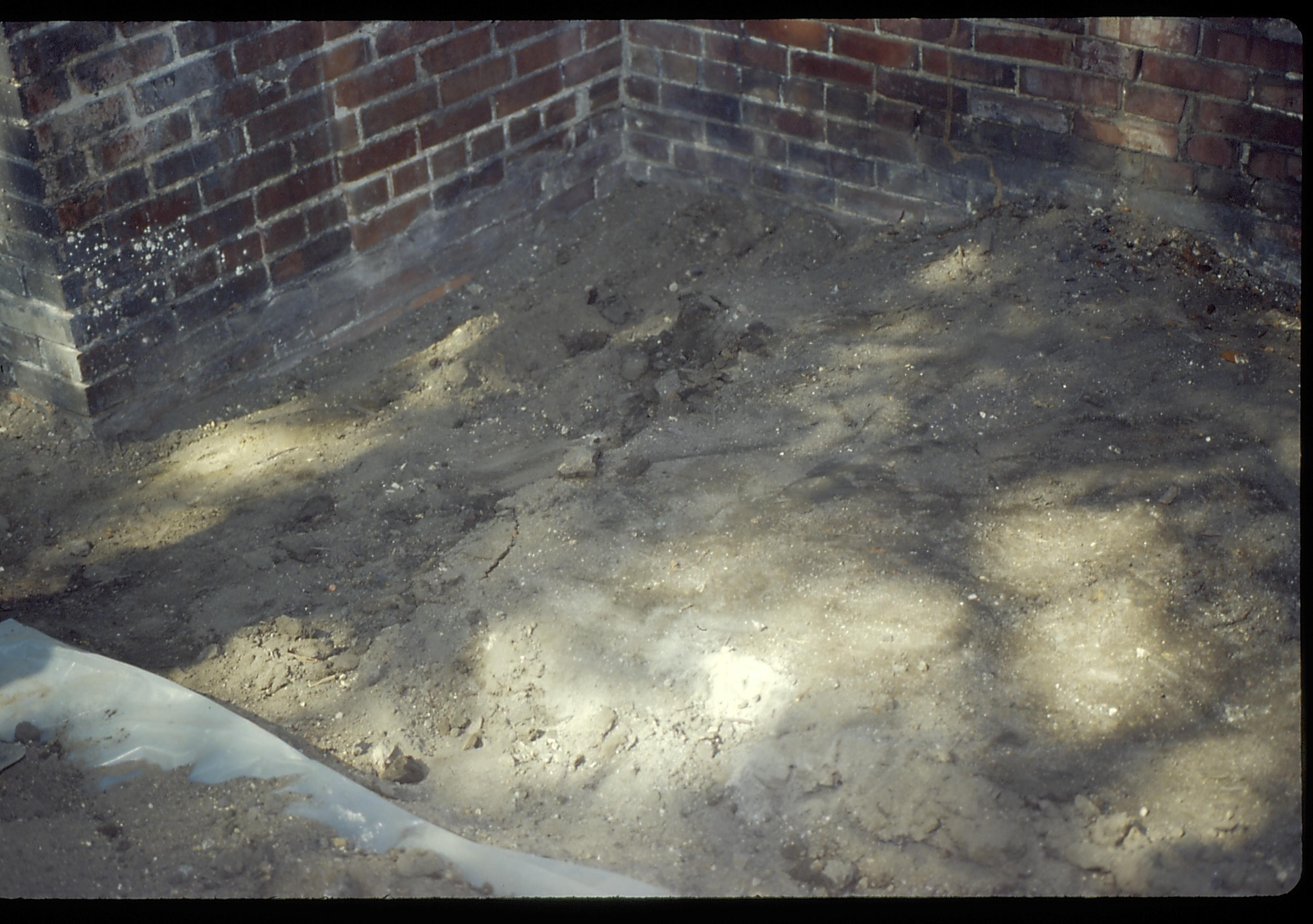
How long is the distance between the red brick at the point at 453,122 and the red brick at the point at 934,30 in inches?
52.5

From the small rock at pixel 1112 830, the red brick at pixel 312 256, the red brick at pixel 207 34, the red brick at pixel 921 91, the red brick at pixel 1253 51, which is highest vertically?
the red brick at pixel 207 34

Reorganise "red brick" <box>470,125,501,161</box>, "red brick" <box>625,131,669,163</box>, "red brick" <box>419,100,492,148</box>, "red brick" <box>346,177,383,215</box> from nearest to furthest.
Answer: "red brick" <box>346,177,383,215</box>
"red brick" <box>419,100,492,148</box>
"red brick" <box>470,125,501,161</box>
"red brick" <box>625,131,669,163</box>

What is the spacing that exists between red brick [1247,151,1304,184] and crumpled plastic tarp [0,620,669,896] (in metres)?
2.68

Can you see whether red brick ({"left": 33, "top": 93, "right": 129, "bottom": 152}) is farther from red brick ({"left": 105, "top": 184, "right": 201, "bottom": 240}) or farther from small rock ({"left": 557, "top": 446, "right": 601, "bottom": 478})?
small rock ({"left": 557, "top": 446, "right": 601, "bottom": 478})

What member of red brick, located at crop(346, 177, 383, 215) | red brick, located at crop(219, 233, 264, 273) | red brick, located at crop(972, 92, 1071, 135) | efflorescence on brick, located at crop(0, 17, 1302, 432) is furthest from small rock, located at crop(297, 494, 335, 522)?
red brick, located at crop(972, 92, 1071, 135)

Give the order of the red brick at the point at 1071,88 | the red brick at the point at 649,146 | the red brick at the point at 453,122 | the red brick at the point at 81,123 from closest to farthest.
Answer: the red brick at the point at 81,123 → the red brick at the point at 1071,88 → the red brick at the point at 453,122 → the red brick at the point at 649,146

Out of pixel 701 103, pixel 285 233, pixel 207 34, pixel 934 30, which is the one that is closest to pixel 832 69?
pixel 934 30

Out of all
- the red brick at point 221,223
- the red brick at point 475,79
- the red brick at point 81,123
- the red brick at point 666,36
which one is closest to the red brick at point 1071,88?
the red brick at point 666,36

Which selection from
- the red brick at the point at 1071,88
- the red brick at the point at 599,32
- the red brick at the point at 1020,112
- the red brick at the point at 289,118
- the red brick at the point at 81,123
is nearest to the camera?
the red brick at the point at 81,123

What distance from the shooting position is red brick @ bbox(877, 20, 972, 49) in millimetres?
3896

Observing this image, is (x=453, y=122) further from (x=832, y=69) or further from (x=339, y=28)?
(x=832, y=69)

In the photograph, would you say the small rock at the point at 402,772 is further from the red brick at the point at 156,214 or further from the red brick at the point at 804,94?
the red brick at the point at 804,94

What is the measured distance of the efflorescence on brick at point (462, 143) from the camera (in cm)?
337

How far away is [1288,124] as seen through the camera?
11.3ft
